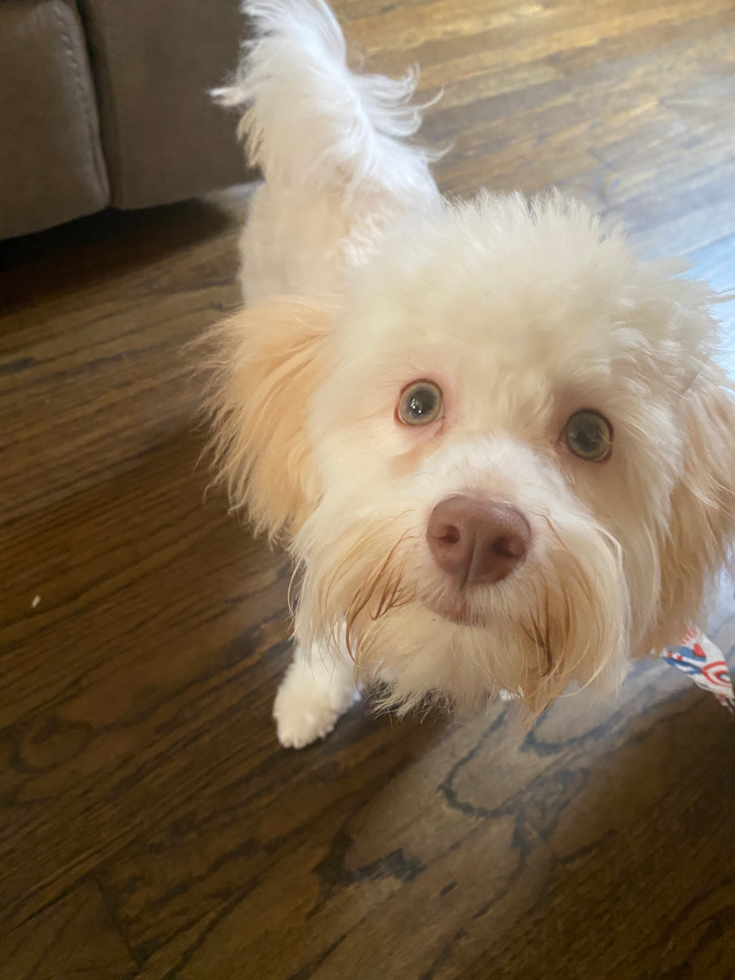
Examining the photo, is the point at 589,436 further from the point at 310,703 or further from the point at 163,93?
the point at 163,93

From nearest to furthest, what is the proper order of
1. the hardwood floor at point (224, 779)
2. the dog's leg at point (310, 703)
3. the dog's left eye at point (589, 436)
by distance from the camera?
the dog's left eye at point (589, 436) < the hardwood floor at point (224, 779) < the dog's leg at point (310, 703)

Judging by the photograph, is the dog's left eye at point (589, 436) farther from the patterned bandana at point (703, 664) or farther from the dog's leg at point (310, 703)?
the dog's leg at point (310, 703)

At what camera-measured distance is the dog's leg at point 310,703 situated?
104 centimetres

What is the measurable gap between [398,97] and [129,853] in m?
1.30

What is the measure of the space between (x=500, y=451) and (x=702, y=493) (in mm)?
244

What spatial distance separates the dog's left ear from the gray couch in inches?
47.6

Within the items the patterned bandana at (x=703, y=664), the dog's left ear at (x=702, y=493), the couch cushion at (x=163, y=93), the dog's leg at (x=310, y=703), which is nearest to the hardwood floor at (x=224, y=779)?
the dog's leg at (x=310, y=703)

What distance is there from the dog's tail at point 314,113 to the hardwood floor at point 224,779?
0.50m

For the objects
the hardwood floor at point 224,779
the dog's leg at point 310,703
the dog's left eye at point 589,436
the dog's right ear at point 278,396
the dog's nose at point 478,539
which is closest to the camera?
the dog's nose at point 478,539

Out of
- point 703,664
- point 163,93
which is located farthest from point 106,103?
point 703,664

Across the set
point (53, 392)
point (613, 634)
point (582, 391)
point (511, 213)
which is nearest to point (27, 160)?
point (53, 392)

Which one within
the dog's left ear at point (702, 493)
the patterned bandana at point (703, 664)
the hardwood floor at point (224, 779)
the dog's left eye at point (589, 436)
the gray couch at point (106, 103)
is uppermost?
the gray couch at point (106, 103)

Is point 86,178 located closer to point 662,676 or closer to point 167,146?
point 167,146

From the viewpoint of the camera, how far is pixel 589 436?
65 cm
